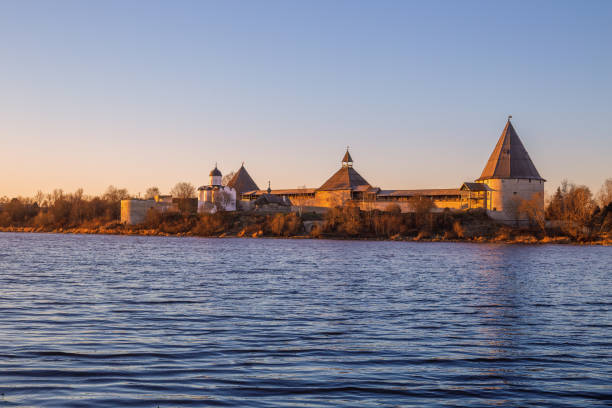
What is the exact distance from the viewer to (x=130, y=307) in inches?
485

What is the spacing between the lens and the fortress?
6375 cm

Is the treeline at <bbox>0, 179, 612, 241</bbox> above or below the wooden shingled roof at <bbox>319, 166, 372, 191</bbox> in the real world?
below

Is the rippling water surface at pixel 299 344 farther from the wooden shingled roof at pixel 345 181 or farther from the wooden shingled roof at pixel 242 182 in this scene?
the wooden shingled roof at pixel 242 182

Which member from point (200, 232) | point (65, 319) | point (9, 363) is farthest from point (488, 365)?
point (200, 232)

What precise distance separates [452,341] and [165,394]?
4.73m

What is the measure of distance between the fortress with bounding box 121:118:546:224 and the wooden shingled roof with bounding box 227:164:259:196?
3.14m

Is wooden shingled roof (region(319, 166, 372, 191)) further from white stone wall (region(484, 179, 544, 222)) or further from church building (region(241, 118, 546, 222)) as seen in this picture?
white stone wall (region(484, 179, 544, 222))

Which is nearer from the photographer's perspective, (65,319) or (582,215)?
(65,319)

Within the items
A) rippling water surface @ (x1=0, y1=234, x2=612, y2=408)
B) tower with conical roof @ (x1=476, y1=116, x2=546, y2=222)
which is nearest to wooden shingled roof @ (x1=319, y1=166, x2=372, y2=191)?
tower with conical roof @ (x1=476, y1=116, x2=546, y2=222)

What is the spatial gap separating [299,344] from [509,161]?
60005 millimetres

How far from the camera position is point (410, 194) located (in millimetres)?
71312

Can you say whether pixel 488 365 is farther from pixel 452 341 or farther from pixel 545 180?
pixel 545 180

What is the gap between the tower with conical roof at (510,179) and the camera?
6275 centimetres

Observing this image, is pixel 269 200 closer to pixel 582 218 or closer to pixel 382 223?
pixel 382 223
